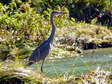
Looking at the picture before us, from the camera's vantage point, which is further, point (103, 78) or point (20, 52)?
point (20, 52)

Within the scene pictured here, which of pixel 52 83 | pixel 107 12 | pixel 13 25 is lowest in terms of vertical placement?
pixel 107 12

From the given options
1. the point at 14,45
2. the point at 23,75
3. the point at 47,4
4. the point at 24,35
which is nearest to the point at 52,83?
the point at 23,75

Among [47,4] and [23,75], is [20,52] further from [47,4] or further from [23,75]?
[47,4]

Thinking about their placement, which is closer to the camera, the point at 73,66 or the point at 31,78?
the point at 31,78

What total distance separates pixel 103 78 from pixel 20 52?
760cm

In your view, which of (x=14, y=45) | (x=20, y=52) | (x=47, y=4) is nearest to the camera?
(x=20, y=52)

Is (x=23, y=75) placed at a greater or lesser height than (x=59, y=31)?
greater

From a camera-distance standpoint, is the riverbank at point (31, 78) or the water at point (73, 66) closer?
the riverbank at point (31, 78)

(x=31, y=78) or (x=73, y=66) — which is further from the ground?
(x=31, y=78)

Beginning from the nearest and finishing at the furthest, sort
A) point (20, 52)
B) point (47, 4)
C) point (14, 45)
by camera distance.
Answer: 1. point (20, 52)
2. point (14, 45)
3. point (47, 4)

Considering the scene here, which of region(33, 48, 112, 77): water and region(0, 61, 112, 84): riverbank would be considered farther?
region(33, 48, 112, 77): water

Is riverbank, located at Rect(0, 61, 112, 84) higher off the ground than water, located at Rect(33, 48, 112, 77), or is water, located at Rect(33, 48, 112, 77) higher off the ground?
riverbank, located at Rect(0, 61, 112, 84)

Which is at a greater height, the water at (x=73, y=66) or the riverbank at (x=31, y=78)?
the riverbank at (x=31, y=78)

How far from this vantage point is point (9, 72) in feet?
25.5
